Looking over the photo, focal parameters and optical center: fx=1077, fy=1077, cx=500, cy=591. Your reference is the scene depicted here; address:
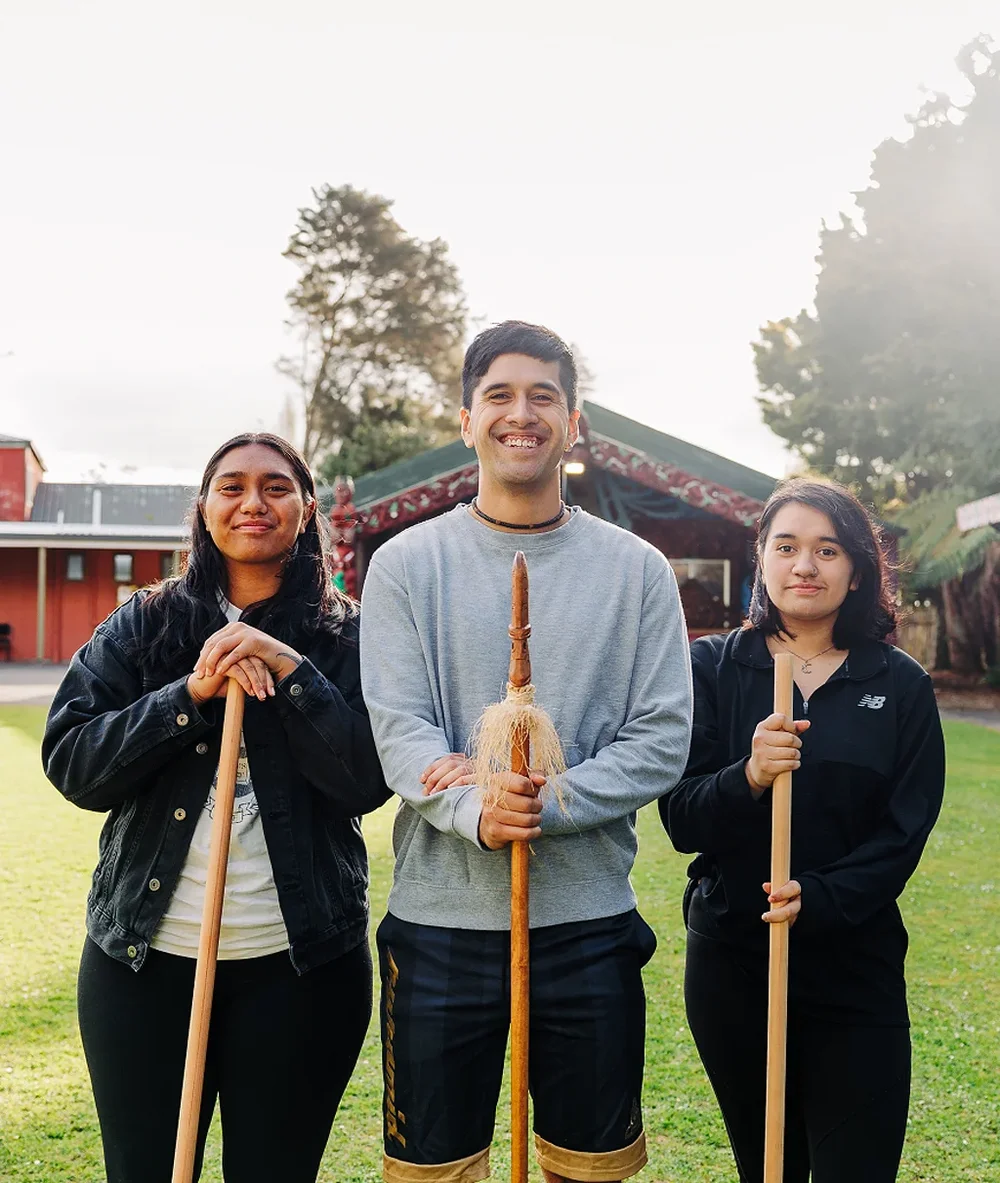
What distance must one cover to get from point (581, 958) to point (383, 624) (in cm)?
73

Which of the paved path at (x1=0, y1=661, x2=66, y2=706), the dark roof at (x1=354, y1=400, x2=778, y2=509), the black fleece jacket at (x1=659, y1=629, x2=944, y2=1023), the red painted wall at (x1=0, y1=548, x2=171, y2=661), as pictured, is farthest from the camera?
the red painted wall at (x1=0, y1=548, x2=171, y2=661)

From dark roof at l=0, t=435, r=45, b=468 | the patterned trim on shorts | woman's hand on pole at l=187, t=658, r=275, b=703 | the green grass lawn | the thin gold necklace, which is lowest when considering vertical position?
the green grass lawn

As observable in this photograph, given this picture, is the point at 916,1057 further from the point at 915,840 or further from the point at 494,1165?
the point at 915,840

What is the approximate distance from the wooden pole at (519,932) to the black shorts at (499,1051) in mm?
89

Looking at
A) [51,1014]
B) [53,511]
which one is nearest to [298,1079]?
[51,1014]

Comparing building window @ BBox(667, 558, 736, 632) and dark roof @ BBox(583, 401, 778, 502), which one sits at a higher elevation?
dark roof @ BBox(583, 401, 778, 502)

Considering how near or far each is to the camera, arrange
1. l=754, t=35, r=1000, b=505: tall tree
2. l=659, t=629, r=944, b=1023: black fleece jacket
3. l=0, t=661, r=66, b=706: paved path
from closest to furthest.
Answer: l=659, t=629, r=944, b=1023: black fleece jacket → l=0, t=661, r=66, b=706: paved path → l=754, t=35, r=1000, b=505: tall tree

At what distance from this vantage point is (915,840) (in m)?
2.18

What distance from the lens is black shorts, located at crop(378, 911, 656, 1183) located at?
6.46 feet

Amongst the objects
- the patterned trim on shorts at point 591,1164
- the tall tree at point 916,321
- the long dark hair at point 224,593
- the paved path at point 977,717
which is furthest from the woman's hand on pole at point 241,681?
the tall tree at point 916,321

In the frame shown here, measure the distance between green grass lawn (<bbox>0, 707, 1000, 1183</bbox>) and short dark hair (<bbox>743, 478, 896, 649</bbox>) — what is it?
1.75 m

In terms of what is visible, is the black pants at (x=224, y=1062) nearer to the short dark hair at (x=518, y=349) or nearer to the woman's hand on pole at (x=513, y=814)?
the woman's hand on pole at (x=513, y=814)

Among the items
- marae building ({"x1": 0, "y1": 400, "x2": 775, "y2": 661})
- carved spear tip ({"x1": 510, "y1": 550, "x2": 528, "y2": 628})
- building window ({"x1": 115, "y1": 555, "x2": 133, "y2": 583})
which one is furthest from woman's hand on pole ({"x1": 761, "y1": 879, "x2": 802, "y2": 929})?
building window ({"x1": 115, "y1": 555, "x2": 133, "y2": 583})

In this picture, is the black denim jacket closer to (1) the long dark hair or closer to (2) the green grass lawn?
(1) the long dark hair
